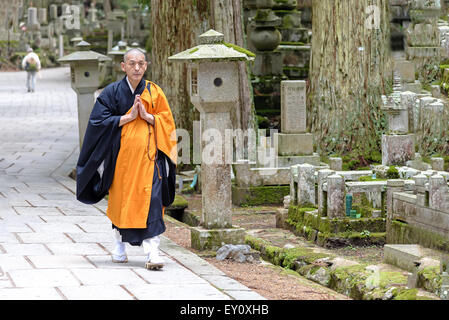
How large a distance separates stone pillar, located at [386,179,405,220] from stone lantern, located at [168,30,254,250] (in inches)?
65.1

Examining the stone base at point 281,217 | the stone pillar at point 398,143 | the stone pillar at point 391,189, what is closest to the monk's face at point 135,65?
the stone pillar at point 391,189

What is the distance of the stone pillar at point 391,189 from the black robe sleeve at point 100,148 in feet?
10.3

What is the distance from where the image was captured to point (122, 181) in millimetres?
7508

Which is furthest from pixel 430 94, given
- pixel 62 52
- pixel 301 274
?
pixel 62 52

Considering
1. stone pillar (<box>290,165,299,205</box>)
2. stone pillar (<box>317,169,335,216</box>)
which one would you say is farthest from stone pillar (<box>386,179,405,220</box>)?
stone pillar (<box>290,165,299,205</box>)

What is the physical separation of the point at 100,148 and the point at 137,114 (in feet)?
1.40

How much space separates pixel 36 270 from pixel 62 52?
37.5m

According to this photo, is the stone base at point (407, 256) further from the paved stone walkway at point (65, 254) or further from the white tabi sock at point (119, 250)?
the white tabi sock at point (119, 250)

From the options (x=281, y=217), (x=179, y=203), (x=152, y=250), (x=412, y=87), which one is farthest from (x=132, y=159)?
(x=412, y=87)

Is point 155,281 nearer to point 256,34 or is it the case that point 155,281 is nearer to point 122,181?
point 122,181

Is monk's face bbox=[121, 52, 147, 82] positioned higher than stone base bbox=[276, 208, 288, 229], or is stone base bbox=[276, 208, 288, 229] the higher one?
monk's face bbox=[121, 52, 147, 82]

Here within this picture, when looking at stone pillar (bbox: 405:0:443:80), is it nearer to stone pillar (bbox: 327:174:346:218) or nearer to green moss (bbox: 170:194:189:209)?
green moss (bbox: 170:194:189:209)

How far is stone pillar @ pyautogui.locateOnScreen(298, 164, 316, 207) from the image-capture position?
10.4m

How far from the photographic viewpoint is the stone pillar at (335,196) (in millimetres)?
9673
